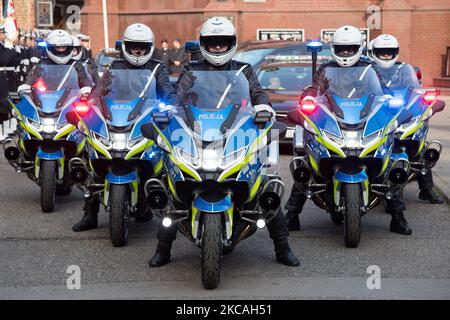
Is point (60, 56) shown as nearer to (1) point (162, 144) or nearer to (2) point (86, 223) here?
(2) point (86, 223)

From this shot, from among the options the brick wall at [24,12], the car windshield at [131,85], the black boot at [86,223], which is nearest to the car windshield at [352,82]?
the car windshield at [131,85]

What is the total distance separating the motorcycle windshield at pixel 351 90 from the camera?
25.6 feet

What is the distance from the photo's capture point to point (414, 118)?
386 inches

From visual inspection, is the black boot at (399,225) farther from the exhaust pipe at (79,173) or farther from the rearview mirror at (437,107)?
the exhaust pipe at (79,173)

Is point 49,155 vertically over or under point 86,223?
over

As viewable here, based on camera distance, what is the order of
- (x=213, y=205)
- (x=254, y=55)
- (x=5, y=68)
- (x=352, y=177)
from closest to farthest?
1. (x=213, y=205)
2. (x=352, y=177)
3. (x=5, y=68)
4. (x=254, y=55)

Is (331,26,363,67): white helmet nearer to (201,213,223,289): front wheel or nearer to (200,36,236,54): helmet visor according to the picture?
(200,36,236,54): helmet visor

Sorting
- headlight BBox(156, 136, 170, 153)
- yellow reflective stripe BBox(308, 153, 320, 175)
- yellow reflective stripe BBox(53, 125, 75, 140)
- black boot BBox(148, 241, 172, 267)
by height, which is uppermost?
headlight BBox(156, 136, 170, 153)

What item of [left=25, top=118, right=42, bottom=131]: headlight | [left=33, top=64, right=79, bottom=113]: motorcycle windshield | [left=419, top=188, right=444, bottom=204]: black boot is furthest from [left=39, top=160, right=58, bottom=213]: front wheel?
[left=419, top=188, right=444, bottom=204]: black boot

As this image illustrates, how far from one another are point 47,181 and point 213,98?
304 cm

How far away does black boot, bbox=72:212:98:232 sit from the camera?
28.2 feet

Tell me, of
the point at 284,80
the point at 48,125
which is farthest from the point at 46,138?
the point at 284,80

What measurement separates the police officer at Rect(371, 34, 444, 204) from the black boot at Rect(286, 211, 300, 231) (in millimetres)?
2047

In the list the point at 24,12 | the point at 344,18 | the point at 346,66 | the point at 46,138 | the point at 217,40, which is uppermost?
the point at 24,12
